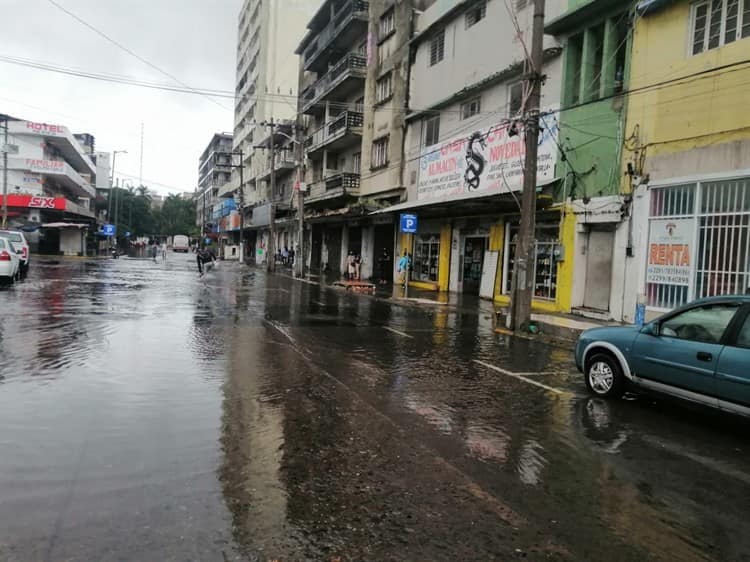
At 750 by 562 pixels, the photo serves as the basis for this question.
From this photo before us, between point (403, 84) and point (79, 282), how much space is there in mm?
17766

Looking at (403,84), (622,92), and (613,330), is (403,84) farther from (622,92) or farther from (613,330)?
(613,330)

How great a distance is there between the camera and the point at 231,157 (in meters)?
99.8

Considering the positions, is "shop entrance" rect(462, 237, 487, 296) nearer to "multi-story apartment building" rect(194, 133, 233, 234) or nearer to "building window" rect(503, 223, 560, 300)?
"building window" rect(503, 223, 560, 300)

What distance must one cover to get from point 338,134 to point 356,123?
1.65m

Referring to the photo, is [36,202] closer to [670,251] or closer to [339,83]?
[339,83]

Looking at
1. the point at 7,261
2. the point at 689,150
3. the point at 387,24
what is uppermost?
the point at 387,24

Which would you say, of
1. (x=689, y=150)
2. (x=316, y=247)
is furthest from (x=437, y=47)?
(x=316, y=247)

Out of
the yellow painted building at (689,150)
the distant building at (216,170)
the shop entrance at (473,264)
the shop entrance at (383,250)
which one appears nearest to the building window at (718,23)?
the yellow painted building at (689,150)

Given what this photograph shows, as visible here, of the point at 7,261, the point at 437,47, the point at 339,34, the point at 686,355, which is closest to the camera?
the point at 686,355

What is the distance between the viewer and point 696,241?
13461mm

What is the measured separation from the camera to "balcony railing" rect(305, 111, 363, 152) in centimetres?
3462

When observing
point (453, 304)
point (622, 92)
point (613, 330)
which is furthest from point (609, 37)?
point (613, 330)

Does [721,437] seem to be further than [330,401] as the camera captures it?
No

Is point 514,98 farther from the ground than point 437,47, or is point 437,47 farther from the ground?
point 437,47
